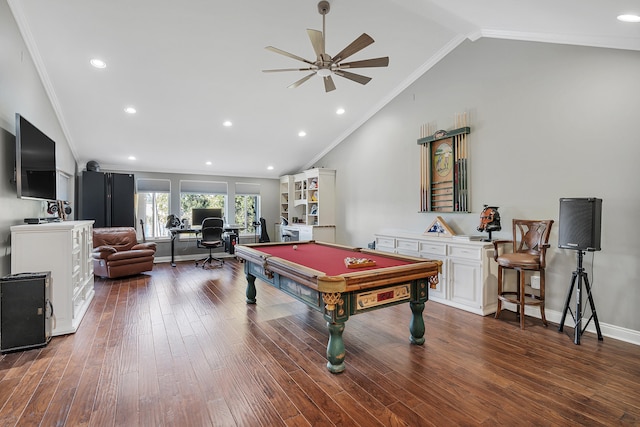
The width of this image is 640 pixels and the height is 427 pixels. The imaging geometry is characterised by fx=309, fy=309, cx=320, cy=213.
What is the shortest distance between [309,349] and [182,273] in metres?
4.33

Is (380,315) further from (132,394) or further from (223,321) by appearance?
(132,394)

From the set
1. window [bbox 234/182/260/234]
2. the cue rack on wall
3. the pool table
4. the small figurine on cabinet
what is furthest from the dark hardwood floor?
window [bbox 234/182/260/234]

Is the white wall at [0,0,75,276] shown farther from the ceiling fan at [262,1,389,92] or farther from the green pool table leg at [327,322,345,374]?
the green pool table leg at [327,322,345,374]

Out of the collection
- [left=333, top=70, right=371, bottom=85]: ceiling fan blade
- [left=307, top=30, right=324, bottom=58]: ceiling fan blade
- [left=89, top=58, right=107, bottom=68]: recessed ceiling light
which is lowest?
[left=333, top=70, right=371, bottom=85]: ceiling fan blade

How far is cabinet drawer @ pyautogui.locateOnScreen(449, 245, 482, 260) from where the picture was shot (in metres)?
3.75

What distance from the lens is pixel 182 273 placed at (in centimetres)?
619

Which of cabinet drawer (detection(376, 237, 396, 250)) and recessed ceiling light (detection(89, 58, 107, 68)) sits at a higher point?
recessed ceiling light (detection(89, 58, 107, 68))

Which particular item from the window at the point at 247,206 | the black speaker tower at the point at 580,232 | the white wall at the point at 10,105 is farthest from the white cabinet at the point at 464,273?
the window at the point at 247,206

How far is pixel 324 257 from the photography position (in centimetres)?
325

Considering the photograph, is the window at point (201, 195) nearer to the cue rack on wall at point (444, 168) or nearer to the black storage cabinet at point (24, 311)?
the black storage cabinet at point (24, 311)

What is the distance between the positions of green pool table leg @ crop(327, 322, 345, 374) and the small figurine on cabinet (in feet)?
8.15

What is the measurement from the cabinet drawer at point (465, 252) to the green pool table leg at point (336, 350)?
88.5 inches

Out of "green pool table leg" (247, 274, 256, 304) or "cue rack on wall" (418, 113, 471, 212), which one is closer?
"green pool table leg" (247, 274, 256, 304)

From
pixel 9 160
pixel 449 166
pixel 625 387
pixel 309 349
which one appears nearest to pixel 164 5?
pixel 9 160
